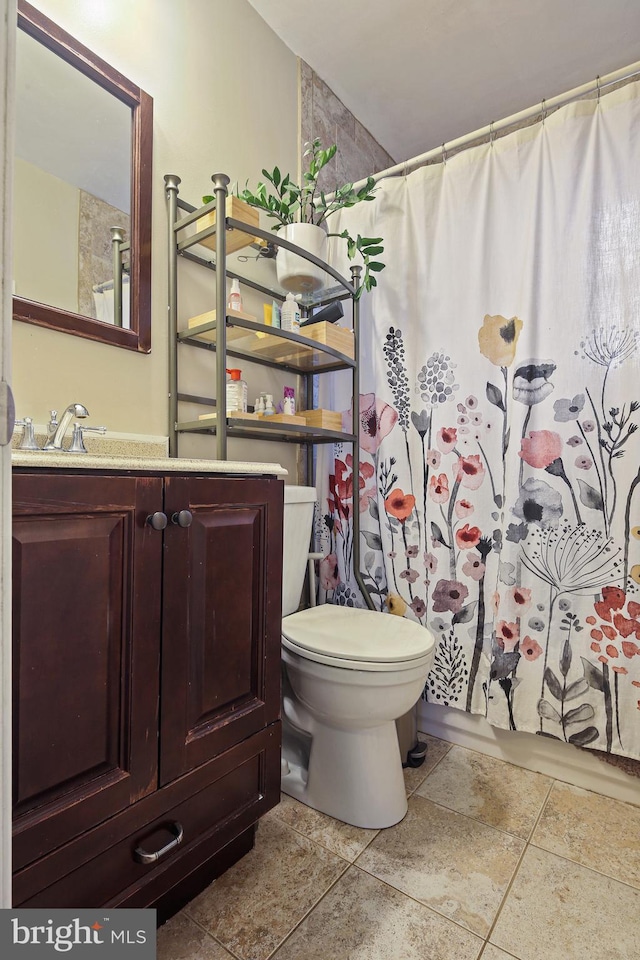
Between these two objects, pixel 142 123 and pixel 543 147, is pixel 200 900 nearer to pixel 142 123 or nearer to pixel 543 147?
pixel 142 123

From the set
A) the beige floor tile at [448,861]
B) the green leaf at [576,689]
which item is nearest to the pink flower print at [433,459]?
the green leaf at [576,689]

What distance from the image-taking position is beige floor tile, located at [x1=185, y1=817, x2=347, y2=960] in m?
0.92

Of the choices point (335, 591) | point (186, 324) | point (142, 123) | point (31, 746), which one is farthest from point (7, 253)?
point (335, 591)

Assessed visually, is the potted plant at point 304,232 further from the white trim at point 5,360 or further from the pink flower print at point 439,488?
the white trim at point 5,360

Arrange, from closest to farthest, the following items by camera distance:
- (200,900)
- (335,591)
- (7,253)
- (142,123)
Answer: (7,253) < (200,900) < (142,123) < (335,591)

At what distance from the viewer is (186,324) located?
141cm

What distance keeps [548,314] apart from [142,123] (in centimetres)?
124

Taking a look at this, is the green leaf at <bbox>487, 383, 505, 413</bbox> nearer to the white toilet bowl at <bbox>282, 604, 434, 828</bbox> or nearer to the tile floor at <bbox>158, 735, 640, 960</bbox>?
the white toilet bowl at <bbox>282, 604, 434, 828</bbox>

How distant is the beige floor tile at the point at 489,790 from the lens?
4.18 feet

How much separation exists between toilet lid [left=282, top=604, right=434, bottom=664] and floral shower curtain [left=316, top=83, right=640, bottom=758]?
312 millimetres

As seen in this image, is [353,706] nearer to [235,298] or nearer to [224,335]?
[224,335]

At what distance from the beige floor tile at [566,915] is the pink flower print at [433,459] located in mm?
1061

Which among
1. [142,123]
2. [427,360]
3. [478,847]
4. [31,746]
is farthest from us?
[427,360]

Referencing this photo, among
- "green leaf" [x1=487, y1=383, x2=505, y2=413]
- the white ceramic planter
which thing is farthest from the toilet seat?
the white ceramic planter
